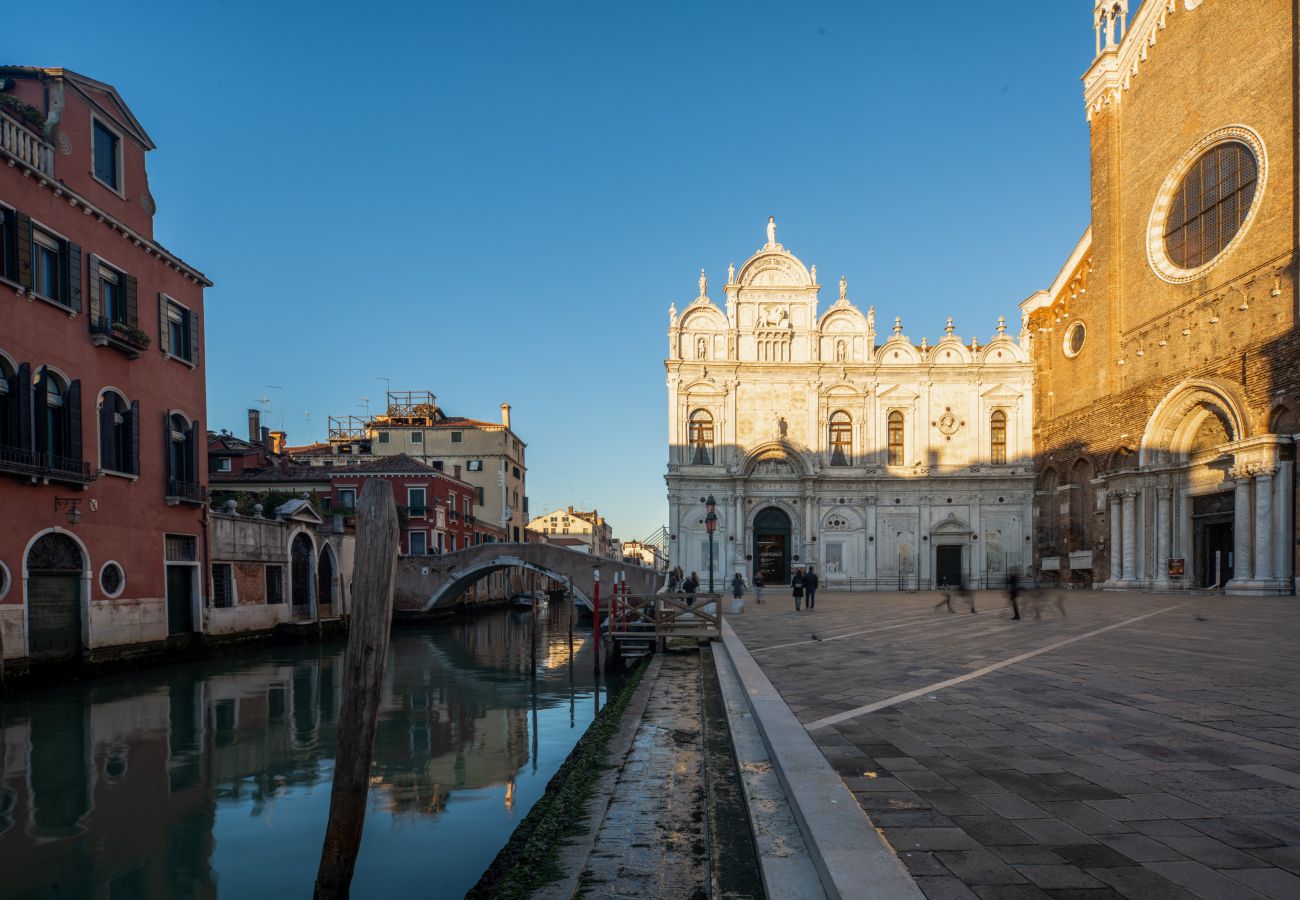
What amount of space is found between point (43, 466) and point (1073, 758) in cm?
1520

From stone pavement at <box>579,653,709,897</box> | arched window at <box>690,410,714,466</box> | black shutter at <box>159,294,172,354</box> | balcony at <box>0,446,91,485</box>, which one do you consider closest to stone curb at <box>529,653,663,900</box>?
stone pavement at <box>579,653,709,897</box>

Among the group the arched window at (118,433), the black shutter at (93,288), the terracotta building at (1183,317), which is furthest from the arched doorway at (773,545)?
the black shutter at (93,288)

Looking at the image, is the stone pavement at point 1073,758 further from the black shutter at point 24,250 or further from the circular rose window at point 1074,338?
the circular rose window at point 1074,338

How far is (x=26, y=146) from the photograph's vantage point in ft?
45.8

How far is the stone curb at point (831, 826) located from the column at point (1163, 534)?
23.3 meters

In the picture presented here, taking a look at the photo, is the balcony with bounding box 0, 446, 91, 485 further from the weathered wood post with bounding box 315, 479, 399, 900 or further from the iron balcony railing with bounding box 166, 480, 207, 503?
the weathered wood post with bounding box 315, 479, 399, 900

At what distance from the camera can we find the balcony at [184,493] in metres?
17.5

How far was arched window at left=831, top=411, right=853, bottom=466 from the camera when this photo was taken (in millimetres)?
33969

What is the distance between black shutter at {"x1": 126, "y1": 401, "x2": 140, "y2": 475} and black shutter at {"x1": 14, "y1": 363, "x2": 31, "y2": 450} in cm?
281

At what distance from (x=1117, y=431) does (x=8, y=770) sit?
28607 millimetres

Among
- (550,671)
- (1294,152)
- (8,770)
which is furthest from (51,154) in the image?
(1294,152)

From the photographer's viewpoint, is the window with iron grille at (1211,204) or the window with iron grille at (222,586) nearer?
the window with iron grille at (222,586)

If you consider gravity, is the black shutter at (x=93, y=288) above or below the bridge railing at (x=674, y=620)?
above

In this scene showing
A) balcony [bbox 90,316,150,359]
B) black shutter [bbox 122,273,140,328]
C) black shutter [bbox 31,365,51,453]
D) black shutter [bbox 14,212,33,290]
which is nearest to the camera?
→ black shutter [bbox 14,212,33,290]
